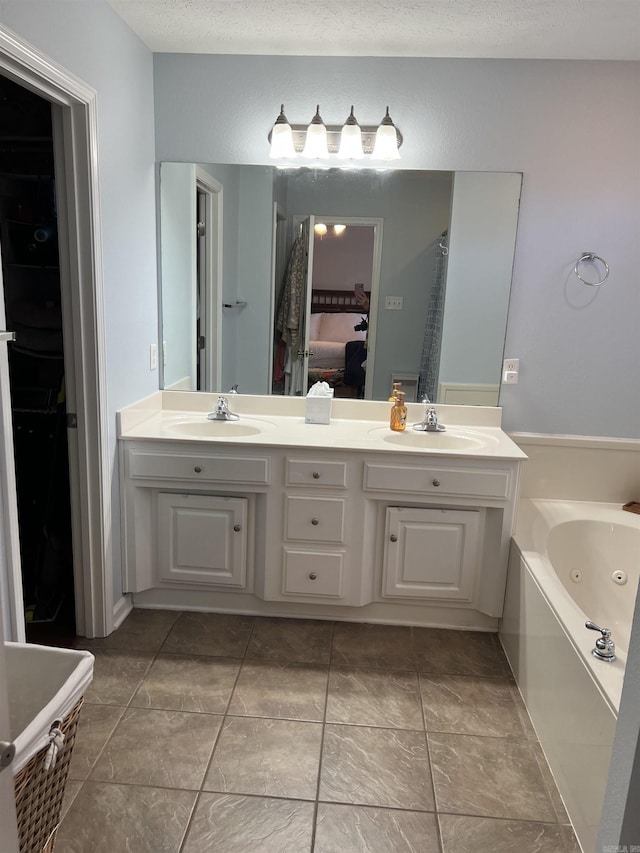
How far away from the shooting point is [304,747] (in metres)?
1.89

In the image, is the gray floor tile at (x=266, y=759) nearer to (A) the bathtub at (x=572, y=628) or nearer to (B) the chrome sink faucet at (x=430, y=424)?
(A) the bathtub at (x=572, y=628)

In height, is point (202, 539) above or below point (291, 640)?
above

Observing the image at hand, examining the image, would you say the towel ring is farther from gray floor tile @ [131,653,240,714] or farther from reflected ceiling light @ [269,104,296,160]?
gray floor tile @ [131,653,240,714]

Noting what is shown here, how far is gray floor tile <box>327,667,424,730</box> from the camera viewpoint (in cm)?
202

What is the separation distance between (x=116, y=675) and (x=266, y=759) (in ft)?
2.24

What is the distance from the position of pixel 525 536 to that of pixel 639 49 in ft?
6.41

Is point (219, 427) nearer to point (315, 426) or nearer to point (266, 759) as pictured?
point (315, 426)

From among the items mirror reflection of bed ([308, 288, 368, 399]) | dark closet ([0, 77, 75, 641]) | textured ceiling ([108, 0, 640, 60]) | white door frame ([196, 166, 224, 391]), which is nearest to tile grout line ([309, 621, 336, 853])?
dark closet ([0, 77, 75, 641])

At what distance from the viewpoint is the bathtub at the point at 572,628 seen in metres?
1.58

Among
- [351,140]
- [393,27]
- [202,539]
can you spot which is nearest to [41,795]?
[202,539]

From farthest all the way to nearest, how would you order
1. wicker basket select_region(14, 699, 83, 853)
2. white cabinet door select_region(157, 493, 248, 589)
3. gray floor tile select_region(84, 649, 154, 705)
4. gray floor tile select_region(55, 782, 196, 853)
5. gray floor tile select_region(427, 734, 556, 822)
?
white cabinet door select_region(157, 493, 248, 589) < gray floor tile select_region(84, 649, 154, 705) < gray floor tile select_region(427, 734, 556, 822) < gray floor tile select_region(55, 782, 196, 853) < wicker basket select_region(14, 699, 83, 853)

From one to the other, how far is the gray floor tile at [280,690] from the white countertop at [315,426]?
0.83 m

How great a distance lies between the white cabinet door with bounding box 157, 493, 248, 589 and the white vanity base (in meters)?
0.10

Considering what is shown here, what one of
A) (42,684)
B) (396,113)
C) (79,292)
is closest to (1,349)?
(79,292)
